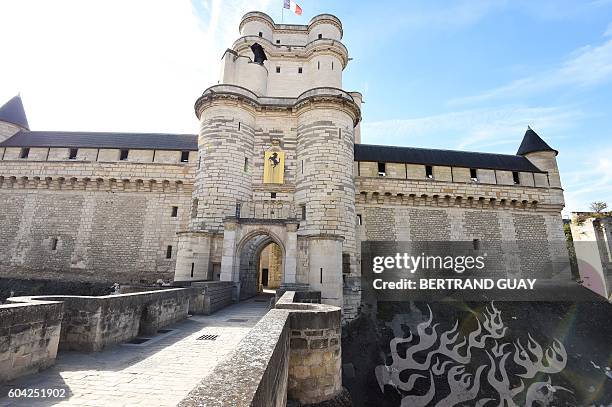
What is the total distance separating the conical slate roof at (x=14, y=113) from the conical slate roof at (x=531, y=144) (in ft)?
97.7

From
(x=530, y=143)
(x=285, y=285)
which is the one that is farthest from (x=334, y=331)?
(x=530, y=143)

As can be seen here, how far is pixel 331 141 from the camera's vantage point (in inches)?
506

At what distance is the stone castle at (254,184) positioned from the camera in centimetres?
1257

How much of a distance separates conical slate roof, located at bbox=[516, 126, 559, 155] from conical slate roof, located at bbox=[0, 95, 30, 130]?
2977 centimetres

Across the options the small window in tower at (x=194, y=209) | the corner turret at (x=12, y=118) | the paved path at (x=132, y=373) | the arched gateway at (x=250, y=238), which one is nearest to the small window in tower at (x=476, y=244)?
the arched gateway at (x=250, y=238)

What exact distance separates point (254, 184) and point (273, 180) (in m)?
0.91

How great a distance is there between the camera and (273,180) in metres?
13.5

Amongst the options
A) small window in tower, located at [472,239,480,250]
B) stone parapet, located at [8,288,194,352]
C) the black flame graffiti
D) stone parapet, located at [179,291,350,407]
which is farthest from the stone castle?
stone parapet, located at [179,291,350,407]

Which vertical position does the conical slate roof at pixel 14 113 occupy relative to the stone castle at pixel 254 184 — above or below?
above

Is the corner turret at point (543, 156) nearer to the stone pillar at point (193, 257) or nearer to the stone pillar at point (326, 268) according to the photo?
the stone pillar at point (326, 268)

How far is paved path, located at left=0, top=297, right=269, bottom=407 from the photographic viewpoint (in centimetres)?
281

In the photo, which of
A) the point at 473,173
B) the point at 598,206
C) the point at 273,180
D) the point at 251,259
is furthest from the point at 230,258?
the point at 598,206

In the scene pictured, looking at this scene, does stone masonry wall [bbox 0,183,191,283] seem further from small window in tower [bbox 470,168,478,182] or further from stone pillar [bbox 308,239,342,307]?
small window in tower [bbox 470,168,478,182]

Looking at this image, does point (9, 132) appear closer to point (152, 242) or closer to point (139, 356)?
point (152, 242)
